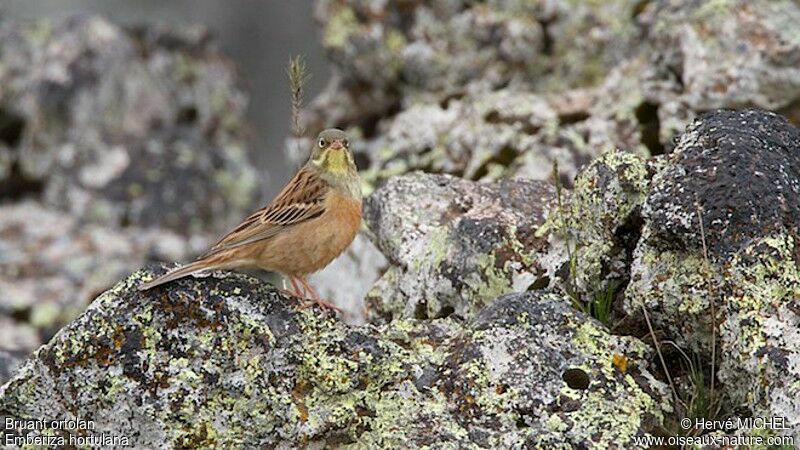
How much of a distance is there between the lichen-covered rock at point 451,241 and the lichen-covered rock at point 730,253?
1.07 m

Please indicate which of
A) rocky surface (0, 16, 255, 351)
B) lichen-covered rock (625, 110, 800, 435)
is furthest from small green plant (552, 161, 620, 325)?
rocky surface (0, 16, 255, 351)

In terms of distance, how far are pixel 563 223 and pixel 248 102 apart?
10.1m

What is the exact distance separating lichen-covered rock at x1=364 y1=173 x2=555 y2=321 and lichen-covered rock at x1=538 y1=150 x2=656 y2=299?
49 centimetres

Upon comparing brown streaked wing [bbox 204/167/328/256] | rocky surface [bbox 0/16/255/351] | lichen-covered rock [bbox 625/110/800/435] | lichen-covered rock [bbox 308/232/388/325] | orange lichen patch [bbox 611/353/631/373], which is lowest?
orange lichen patch [bbox 611/353/631/373]

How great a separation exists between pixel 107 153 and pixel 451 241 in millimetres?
8128

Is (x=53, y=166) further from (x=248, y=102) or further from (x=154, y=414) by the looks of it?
(x=154, y=414)

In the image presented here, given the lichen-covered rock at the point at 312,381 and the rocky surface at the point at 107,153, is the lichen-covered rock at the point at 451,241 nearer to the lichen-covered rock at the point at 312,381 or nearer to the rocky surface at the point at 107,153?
the lichen-covered rock at the point at 312,381

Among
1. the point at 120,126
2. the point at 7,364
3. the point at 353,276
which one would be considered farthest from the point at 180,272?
the point at 120,126

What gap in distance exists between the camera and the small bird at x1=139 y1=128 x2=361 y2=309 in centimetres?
677

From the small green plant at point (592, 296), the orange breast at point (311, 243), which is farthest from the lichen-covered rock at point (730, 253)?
the orange breast at point (311, 243)

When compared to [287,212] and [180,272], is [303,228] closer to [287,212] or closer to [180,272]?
[287,212]

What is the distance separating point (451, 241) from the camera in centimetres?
718

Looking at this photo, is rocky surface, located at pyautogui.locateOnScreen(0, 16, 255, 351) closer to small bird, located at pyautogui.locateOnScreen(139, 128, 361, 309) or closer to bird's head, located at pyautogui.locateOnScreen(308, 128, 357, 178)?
bird's head, located at pyautogui.locateOnScreen(308, 128, 357, 178)

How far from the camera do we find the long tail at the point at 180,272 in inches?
224
